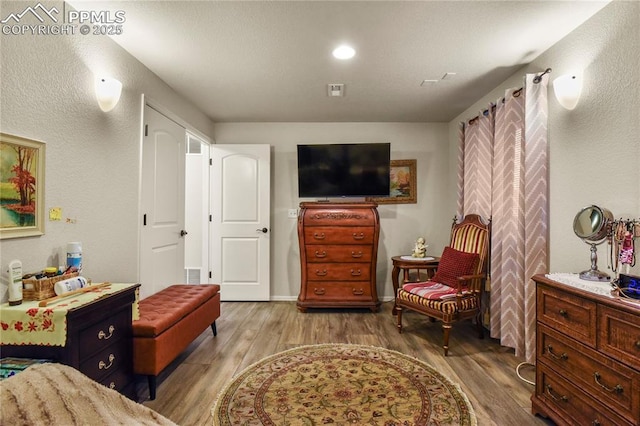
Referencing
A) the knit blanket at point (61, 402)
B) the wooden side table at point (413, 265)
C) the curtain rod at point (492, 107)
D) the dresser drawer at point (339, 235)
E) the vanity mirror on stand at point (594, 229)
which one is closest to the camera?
the knit blanket at point (61, 402)

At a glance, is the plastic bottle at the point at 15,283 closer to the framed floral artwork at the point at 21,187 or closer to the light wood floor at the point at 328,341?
the framed floral artwork at the point at 21,187

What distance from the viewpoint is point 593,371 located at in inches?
58.2

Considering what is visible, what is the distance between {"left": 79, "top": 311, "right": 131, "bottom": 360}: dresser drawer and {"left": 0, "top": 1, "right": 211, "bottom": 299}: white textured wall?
0.44 metres

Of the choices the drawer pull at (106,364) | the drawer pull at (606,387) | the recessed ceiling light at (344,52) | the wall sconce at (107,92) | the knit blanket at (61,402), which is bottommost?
the drawer pull at (106,364)

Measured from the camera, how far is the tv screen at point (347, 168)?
3.89 m

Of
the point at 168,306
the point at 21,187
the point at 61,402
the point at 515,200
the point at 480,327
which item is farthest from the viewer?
the point at 480,327

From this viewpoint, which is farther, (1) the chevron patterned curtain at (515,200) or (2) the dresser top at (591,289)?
(1) the chevron patterned curtain at (515,200)

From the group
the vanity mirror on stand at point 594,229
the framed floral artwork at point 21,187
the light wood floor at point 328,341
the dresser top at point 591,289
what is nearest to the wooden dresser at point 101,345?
the light wood floor at point 328,341

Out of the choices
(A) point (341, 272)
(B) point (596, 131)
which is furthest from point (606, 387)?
(A) point (341, 272)

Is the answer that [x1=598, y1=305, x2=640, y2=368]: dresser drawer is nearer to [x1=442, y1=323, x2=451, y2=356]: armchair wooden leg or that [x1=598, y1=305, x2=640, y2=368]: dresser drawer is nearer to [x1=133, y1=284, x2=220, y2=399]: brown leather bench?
[x1=442, y1=323, x2=451, y2=356]: armchair wooden leg

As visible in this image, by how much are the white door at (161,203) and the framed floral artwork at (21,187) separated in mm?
935

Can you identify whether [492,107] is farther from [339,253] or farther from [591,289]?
[339,253]

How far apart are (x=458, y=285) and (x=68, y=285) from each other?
111 inches

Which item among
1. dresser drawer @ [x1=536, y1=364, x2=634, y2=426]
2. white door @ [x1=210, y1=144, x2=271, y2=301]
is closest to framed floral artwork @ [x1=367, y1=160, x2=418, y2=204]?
white door @ [x1=210, y1=144, x2=271, y2=301]
